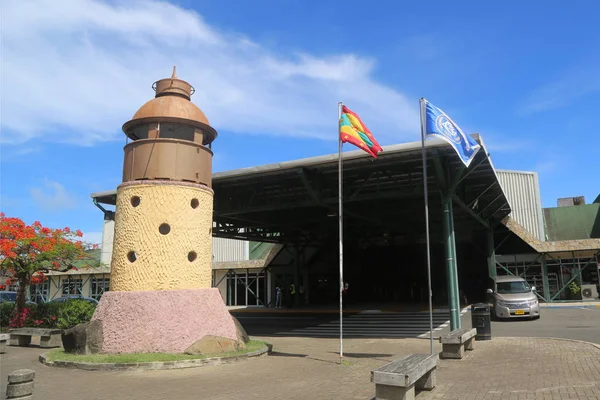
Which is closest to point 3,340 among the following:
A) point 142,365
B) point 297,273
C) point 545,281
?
point 142,365

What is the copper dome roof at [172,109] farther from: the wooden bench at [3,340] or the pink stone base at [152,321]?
the wooden bench at [3,340]

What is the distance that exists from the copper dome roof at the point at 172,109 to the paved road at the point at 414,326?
29.8 ft

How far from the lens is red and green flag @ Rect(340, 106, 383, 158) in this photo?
1170 centimetres

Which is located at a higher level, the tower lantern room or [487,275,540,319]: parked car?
the tower lantern room

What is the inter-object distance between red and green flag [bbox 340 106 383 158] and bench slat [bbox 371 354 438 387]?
590 cm

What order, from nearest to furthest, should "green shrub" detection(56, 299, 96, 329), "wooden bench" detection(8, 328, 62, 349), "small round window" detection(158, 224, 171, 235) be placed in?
"small round window" detection(158, 224, 171, 235) → "wooden bench" detection(8, 328, 62, 349) → "green shrub" detection(56, 299, 96, 329)

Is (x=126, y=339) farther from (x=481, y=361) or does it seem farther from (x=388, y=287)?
(x=388, y=287)

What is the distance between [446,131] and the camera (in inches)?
436

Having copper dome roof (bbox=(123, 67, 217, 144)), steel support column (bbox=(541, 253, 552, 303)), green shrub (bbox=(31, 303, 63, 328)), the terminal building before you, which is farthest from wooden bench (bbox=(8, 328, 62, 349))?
steel support column (bbox=(541, 253, 552, 303))

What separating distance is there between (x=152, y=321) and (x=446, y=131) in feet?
27.6

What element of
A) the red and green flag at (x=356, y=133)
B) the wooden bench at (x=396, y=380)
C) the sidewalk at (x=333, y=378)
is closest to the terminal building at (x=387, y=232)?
the red and green flag at (x=356, y=133)

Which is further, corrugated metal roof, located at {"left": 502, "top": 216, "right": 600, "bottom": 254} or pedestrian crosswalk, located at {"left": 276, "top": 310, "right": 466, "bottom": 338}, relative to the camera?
corrugated metal roof, located at {"left": 502, "top": 216, "right": 600, "bottom": 254}

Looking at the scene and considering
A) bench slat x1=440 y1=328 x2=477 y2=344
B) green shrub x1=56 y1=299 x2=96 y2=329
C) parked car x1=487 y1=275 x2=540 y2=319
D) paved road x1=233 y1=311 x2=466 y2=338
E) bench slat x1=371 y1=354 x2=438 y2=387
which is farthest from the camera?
parked car x1=487 y1=275 x2=540 y2=319

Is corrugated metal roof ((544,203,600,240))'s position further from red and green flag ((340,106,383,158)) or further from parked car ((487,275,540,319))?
red and green flag ((340,106,383,158))
